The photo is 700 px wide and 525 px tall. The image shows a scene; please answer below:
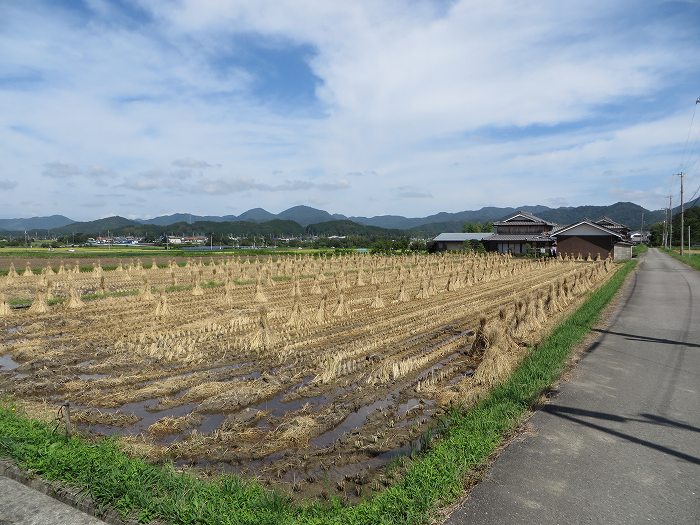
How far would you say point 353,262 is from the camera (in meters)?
37.9

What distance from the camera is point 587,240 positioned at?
48281 millimetres

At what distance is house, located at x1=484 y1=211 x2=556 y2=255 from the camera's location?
178 feet

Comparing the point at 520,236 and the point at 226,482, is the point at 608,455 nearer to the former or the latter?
the point at 226,482

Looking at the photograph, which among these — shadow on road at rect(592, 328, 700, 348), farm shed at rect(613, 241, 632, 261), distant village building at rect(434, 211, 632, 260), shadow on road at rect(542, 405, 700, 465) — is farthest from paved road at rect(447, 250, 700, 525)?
farm shed at rect(613, 241, 632, 261)

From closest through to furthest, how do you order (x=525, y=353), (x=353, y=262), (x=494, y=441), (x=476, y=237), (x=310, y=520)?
(x=310, y=520) → (x=494, y=441) → (x=525, y=353) → (x=353, y=262) → (x=476, y=237)

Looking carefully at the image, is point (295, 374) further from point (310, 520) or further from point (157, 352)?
point (310, 520)

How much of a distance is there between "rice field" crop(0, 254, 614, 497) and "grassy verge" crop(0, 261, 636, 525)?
0.44 metres

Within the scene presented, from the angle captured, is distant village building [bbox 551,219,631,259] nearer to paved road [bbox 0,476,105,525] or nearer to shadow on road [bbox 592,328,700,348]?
shadow on road [bbox 592,328,700,348]

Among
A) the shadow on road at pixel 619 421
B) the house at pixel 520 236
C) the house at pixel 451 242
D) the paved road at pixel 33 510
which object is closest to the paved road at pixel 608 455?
the shadow on road at pixel 619 421

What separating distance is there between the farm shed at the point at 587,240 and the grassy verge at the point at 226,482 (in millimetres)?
47550

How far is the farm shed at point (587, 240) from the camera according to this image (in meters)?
47.5

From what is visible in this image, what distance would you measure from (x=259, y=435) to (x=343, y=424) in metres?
1.16

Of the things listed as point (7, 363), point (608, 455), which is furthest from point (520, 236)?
point (7, 363)

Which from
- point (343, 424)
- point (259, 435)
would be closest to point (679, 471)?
point (343, 424)
